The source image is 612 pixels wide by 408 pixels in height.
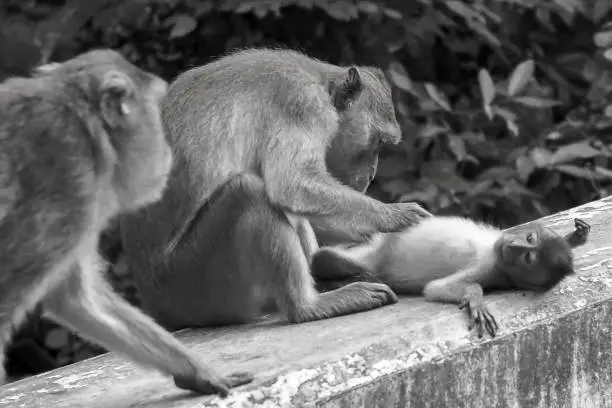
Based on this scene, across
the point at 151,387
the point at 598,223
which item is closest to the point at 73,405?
the point at 151,387

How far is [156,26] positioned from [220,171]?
2478 millimetres

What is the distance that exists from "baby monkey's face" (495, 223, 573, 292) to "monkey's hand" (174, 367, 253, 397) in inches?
54.9

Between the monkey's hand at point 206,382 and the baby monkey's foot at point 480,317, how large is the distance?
984 mm

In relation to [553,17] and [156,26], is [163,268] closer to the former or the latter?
[156,26]

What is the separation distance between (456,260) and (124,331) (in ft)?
5.70

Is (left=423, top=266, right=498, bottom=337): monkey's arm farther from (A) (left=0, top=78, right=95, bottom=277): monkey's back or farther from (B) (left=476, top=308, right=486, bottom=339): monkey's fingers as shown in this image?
(A) (left=0, top=78, right=95, bottom=277): monkey's back

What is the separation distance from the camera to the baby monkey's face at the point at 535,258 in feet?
15.7

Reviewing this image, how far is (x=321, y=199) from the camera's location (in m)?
5.04

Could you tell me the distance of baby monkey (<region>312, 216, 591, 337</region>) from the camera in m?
4.79

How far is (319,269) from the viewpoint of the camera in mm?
5340

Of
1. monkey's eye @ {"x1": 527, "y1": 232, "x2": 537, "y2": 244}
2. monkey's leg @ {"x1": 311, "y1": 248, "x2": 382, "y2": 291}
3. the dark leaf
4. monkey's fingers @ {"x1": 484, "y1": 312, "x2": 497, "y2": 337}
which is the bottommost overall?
monkey's fingers @ {"x1": 484, "y1": 312, "x2": 497, "y2": 337}

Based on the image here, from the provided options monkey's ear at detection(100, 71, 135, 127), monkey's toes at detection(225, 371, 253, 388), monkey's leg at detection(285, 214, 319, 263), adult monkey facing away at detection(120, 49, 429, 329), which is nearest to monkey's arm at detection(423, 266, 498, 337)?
adult monkey facing away at detection(120, 49, 429, 329)

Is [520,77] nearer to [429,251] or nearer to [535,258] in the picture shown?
[429,251]

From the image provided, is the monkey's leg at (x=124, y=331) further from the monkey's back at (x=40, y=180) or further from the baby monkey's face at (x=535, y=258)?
the baby monkey's face at (x=535, y=258)
